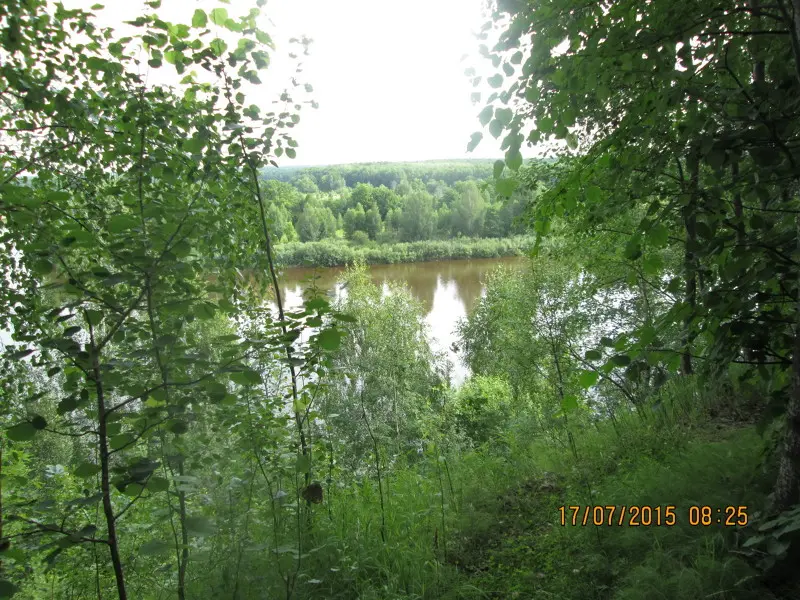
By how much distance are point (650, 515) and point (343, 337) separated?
2.10 metres

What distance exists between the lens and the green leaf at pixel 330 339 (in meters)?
1.38

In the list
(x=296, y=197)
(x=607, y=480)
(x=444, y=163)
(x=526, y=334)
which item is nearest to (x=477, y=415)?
(x=526, y=334)

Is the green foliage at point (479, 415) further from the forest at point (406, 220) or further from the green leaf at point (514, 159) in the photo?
the green leaf at point (514, 159)

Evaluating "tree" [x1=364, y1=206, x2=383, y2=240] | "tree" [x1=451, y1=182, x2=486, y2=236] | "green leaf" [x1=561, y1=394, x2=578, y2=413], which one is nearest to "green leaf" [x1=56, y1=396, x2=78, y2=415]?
"green leaf" [x1=561, y1=394, x2=578, y2=413]

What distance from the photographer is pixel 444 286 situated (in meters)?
41.0

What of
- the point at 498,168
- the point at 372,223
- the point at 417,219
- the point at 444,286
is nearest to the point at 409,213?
the point at 417,219

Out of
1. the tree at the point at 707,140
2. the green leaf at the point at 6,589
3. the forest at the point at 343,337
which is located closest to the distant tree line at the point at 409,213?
the forest at the point at 343,337

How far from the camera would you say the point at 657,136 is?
76.0 inches

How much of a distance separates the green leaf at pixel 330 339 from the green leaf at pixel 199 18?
1.70 meters

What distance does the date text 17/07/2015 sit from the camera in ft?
7.29

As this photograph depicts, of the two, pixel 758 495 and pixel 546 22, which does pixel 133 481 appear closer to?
pixel 546 22

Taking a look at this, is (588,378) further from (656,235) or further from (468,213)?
(468,213)

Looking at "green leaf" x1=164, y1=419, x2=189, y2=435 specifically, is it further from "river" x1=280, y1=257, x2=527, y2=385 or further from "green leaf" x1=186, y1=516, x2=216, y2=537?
"river" x1=280, y1=257, x2=527, y2=385

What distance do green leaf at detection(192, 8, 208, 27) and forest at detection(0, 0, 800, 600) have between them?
0.02 m
